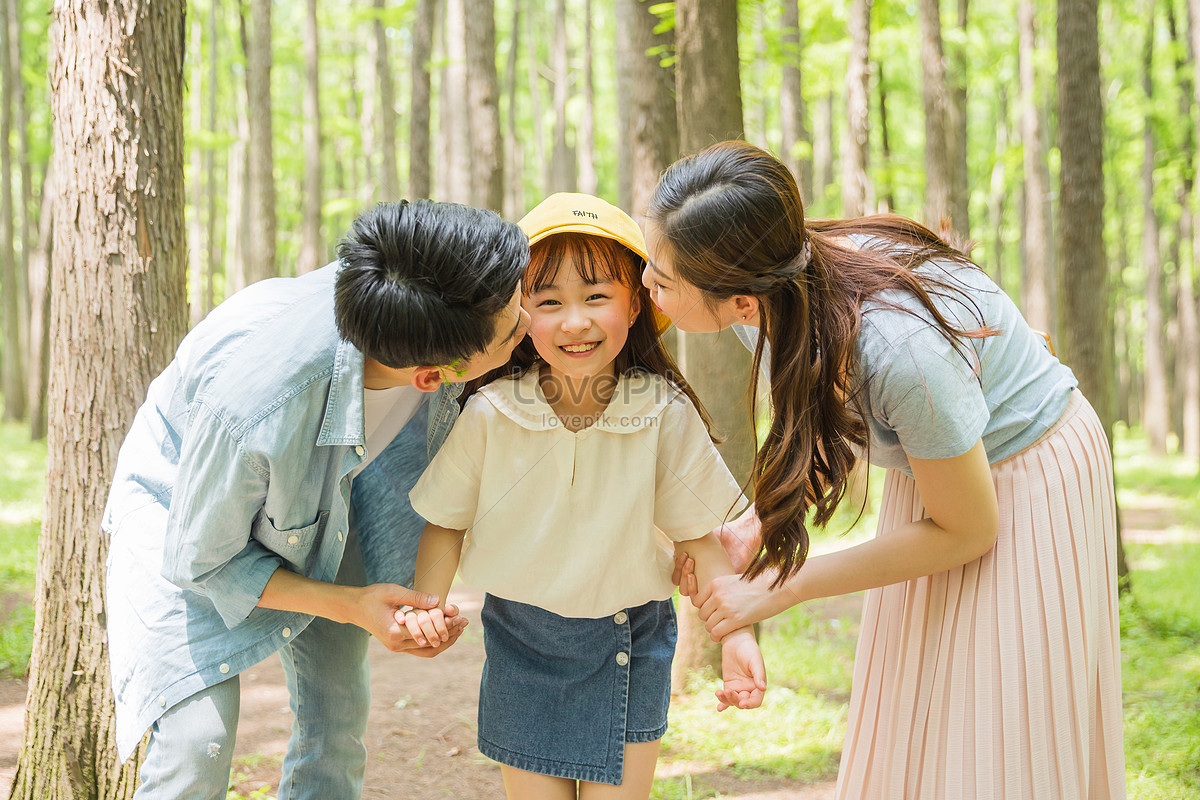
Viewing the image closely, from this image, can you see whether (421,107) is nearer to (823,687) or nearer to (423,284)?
(823,687)

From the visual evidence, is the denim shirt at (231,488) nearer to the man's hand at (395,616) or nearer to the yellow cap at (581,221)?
the man's hand at (395,616)

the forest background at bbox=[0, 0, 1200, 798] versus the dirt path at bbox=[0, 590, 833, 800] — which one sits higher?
the forest background at bbox=[0, 0, 1200, 798]

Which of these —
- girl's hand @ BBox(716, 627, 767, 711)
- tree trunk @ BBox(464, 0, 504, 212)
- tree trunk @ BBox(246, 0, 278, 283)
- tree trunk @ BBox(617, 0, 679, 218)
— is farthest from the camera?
tree trunk @ BBox(246, 0, 278, 283)

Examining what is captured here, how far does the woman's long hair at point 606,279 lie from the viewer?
79.5 inches

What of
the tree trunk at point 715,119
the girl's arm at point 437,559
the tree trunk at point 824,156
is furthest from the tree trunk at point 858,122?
the girl's arm at point 437,559

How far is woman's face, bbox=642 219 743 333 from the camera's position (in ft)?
5.82

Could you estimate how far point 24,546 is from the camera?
21.9 ft

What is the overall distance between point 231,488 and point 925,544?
4.36 feet

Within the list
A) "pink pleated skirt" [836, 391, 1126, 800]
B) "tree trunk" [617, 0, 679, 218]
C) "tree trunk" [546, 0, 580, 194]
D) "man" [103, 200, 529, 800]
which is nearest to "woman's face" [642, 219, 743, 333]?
"man" [103, 200, 529, 800]

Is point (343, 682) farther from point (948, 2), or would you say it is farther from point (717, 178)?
point (948, 2)

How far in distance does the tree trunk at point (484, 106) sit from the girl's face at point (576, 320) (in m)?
5.56

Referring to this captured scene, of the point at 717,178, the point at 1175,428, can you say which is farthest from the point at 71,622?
the point at 1175,428

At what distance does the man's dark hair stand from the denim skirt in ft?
2.62

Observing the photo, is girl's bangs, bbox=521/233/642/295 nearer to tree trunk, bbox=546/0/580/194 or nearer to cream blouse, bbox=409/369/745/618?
Result: cream blouse, bbox=409/369/745/618
